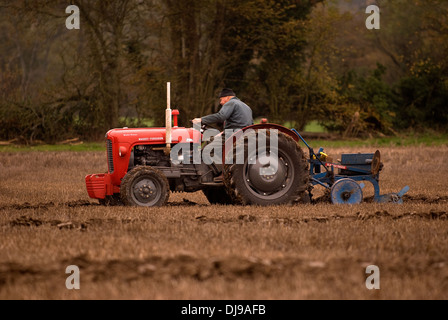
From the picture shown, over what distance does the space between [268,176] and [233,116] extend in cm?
94

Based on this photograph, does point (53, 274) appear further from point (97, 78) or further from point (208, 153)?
point (97, 78)

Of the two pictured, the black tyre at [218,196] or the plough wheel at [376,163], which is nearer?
the plough wheel at [376,163]

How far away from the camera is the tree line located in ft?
76.8

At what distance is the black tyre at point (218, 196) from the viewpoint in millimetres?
10039

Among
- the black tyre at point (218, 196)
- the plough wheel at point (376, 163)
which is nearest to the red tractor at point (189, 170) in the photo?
the black tyre at point (218, 196)

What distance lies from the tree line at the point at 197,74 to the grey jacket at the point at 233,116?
15.0 meters

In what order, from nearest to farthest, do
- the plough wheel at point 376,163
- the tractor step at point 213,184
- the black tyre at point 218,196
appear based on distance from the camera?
1. the tractor step at point 213,184
2. the plough wheel at point 376,163
3. the black tyre at point 218,196

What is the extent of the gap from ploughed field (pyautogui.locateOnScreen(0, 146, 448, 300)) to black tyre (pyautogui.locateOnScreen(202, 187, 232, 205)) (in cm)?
46

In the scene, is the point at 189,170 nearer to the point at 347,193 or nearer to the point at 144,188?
the point at 144,188

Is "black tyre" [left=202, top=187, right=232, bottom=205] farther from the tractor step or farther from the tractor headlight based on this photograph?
the tractor headlight

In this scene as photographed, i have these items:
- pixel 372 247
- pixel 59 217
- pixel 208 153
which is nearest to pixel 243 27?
pixel 208 153

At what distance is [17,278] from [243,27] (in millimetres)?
21988

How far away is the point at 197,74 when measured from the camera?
2503cm

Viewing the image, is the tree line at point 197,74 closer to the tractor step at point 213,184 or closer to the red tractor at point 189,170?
the red tractor at point 189,170
